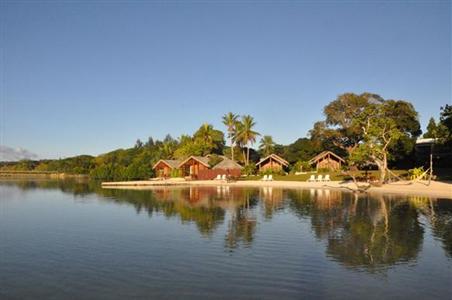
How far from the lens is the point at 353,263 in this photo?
11.4 metres

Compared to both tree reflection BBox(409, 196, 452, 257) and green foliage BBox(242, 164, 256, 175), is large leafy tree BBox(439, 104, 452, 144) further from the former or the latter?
green foliage BBox(242, 164, 256, 175)

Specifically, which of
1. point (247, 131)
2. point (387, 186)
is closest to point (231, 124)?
point (247, 131)

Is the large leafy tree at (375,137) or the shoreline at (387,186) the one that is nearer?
the shoreline at (387,186)

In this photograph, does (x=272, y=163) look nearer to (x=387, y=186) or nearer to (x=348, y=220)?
(x=387, y=186)

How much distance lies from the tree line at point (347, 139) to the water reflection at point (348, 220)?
8875 mm

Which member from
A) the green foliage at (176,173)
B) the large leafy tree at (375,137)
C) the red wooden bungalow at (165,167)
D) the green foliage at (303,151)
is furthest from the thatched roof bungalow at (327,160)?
the red wooden bungalow at (165,167)

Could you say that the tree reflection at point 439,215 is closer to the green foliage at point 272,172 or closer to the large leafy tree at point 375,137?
the large leafy tree at point 375,137

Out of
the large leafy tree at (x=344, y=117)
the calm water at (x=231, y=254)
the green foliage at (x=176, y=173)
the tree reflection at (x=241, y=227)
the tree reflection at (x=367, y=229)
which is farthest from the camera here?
the green foliage at (x=176, y=173)

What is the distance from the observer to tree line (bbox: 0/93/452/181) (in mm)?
36531

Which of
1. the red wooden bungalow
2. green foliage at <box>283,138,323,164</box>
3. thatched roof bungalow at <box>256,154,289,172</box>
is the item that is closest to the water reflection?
thatched roof bungalow at <box>256,154,289,172</box>

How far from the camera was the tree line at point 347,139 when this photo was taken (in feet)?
120

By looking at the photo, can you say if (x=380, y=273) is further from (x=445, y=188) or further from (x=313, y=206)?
(x=445, y=188)

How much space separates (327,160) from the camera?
184 ft

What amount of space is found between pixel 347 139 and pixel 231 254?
4635 centimetres
